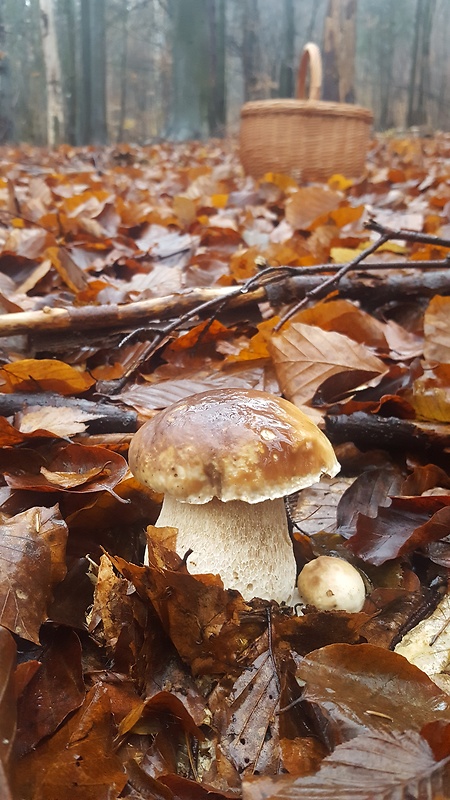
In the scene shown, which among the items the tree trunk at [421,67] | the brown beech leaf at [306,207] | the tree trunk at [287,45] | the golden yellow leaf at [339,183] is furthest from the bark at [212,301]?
the tree trunk at [287,45]

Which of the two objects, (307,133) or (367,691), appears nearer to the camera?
(367,691)

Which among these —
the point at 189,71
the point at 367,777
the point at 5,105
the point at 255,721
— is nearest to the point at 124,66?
the point at 5,105

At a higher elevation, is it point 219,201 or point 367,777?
point 219,201

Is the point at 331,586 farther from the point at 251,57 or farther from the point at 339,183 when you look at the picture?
the point at 251,57

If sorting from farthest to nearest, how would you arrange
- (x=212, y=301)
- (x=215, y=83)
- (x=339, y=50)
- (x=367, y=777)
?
(x=215, y=83) < (x=339, y=50) < (x=212, y=301) < (x=367, y=777)

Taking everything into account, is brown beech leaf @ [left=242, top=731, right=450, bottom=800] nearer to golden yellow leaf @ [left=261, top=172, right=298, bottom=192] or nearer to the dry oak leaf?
the dry oak leaf

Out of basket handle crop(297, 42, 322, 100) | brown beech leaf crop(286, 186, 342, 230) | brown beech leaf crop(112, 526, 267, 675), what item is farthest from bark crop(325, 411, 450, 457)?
basket handle crop(297, 42, 322, 100)

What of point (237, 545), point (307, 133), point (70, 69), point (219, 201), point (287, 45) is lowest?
point (237, 545)

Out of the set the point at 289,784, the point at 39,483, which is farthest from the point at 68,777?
the point at 39,483
